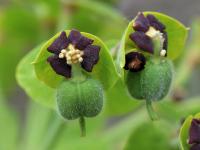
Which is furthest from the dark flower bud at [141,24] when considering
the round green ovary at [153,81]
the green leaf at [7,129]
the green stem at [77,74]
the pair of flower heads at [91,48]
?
the green leaf at [7,129]

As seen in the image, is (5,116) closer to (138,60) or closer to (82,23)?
(82,23)

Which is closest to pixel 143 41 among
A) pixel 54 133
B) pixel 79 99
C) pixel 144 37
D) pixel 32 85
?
pixel 144 37

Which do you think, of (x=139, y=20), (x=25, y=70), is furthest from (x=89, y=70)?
(x=25, y=70)

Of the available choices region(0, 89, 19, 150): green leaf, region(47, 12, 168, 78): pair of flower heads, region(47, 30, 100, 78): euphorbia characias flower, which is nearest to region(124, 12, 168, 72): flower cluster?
region(47, 12, 168, 78): pair of flower heads

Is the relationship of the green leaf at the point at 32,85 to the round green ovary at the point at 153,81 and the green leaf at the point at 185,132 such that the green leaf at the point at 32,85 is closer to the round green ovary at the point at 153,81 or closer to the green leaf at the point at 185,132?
the round green ovary at the point at 153,81

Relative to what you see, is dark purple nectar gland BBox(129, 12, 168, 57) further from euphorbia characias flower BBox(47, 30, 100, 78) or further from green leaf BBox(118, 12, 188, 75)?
euphorbia characias flower BBox(47, 30, 100, 78)

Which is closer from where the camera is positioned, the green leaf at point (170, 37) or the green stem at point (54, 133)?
the green leaf at point (170, 37)

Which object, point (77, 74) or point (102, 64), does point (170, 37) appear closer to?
point (102, 64)
